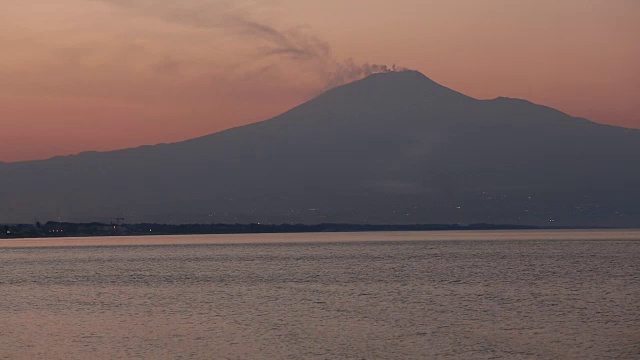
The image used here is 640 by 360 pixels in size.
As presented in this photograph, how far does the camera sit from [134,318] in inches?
2712

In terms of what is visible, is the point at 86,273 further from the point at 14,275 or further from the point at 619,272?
the point at 619,272

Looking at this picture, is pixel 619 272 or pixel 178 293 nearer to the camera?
pixel 178 293

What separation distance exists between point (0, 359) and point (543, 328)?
31.2 meters

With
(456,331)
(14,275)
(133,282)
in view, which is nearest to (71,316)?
(456,331)

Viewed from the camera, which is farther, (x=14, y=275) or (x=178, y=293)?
(x=14, y=275)

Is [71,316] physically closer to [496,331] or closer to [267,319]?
[267,319]

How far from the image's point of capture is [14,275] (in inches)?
5384

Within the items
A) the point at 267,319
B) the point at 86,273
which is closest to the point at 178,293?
the point at 267,319

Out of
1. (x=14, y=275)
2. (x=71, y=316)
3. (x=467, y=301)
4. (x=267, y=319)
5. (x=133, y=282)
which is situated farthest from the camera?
(x=14, y=275)

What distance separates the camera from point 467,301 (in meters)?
79.7

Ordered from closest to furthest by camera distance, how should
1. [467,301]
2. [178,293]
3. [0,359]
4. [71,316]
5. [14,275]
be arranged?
[0,359]
[71,316]
[467,301]
[178,293]
[14,275]

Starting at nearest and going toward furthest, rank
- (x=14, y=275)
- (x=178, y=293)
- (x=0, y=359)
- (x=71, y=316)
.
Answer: (x=0, y=359) < (x=71, y=316) < (x=178, y=293) < (x=14, y=275)

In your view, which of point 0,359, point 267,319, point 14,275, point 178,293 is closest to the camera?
point 0,359

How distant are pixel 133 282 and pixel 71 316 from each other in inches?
1729
